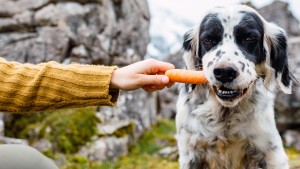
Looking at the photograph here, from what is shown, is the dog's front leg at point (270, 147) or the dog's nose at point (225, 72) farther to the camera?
the dog's front leg at point (270, 147)

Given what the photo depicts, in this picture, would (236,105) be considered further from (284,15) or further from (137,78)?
(284,15)

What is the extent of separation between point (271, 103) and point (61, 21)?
4125mm

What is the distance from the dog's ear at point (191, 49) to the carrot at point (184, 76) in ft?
2.34

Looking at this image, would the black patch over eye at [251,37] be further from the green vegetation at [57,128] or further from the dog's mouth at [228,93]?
the green vegetation at [57,128]

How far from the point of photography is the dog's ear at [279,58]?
370 cm

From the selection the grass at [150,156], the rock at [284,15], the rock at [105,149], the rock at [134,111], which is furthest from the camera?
the rock at [284,15]

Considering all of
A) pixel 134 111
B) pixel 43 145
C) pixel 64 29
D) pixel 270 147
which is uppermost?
pixel 270 147

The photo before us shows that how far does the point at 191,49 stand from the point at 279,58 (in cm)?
71

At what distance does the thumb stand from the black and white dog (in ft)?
3.22

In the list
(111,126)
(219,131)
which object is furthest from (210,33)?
(111,126)

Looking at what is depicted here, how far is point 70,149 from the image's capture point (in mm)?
6523

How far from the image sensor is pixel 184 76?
2.71m

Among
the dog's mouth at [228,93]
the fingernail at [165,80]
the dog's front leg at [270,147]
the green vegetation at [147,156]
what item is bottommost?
the green vegetation at [147,156]

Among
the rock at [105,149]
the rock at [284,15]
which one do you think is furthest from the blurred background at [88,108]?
the rock at [284,15]
